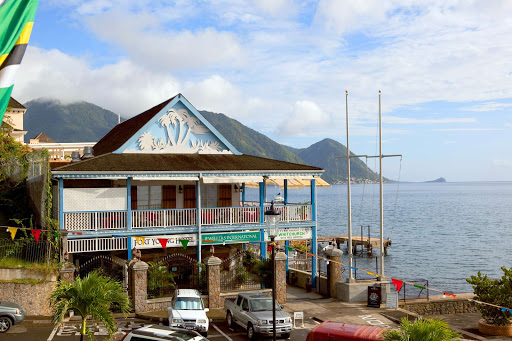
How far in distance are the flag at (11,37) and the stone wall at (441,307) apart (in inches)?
966

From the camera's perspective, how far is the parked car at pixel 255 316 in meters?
19.8

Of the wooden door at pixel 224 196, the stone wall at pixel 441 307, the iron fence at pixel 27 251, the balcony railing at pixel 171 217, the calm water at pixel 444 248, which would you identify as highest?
the wooden door at pixel 224 196

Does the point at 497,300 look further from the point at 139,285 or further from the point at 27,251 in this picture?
the point at 27,251

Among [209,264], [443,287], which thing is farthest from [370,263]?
[209,264]

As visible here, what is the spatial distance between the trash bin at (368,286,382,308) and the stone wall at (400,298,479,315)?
Result: 2.69 m

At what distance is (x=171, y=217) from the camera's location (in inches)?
1112

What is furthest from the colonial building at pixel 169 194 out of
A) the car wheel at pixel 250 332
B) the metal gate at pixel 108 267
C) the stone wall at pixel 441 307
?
the stone wall at pixel 441 307

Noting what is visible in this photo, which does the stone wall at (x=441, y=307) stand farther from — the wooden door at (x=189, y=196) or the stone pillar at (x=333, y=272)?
the wooden door at (x=189, y=196)

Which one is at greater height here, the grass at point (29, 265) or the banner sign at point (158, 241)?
the banner sign at point (158, 241)

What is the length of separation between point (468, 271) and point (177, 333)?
177 ft

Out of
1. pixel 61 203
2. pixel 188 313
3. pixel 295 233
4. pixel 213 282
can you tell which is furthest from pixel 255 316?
pixel 61 203

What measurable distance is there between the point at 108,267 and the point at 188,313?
329 inches

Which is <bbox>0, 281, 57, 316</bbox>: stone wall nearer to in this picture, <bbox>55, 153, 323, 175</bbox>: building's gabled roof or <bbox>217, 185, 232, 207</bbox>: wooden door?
<bbox>55, 153, 323, 175</bbox>: building's gabled roof

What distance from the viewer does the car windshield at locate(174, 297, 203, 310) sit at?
2106cm
